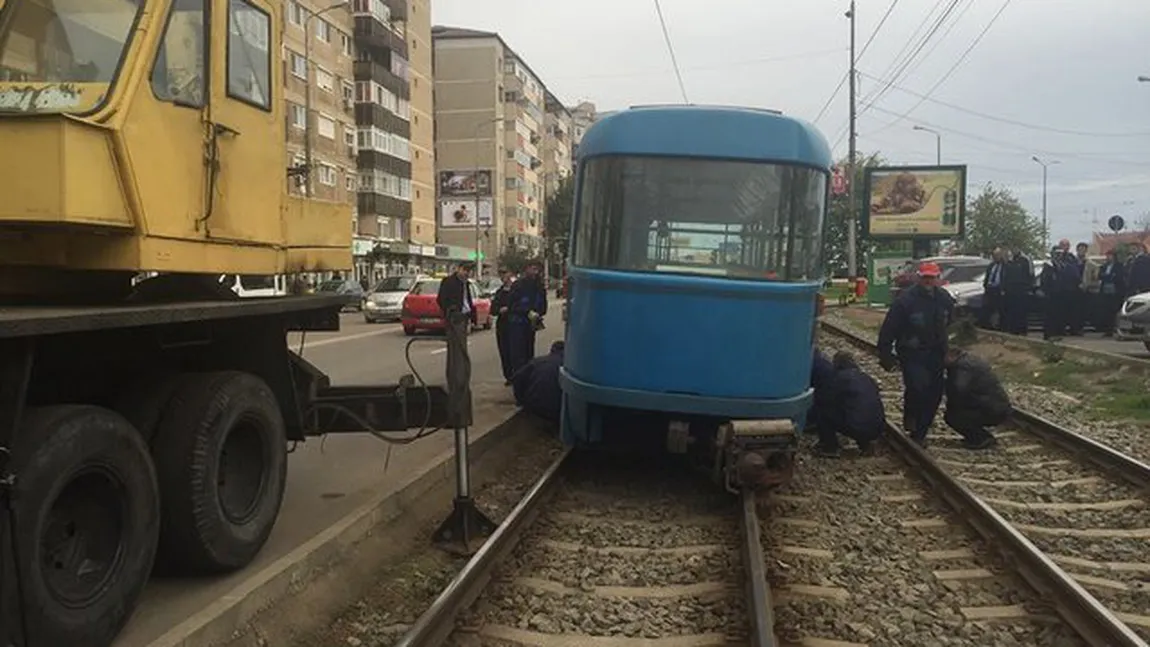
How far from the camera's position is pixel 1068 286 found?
19.3 metres

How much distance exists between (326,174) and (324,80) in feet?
18.7

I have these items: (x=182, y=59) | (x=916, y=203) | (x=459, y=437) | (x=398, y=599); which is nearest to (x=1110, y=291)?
(x=459, y=437)

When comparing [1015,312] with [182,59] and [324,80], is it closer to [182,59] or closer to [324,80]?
[182,59]

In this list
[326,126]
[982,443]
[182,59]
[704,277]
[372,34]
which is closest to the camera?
[182,59]

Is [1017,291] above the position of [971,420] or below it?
above

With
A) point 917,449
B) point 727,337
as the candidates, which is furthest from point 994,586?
point 917,449

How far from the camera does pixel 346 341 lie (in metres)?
23.5

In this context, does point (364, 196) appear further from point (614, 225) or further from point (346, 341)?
point (614, 225)

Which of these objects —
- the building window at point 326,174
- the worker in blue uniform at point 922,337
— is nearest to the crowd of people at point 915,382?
the worker in blue uniform at point 922,337

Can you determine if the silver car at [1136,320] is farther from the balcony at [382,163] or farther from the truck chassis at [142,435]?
the balcony at [382,163]

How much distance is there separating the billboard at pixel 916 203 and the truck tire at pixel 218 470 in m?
38.5

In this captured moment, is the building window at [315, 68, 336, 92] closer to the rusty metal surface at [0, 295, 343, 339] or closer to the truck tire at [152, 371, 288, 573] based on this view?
the rusty metal surface at [0, 295, 343, 339]

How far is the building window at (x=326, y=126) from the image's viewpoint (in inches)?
2298

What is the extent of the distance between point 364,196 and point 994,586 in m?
62.0
